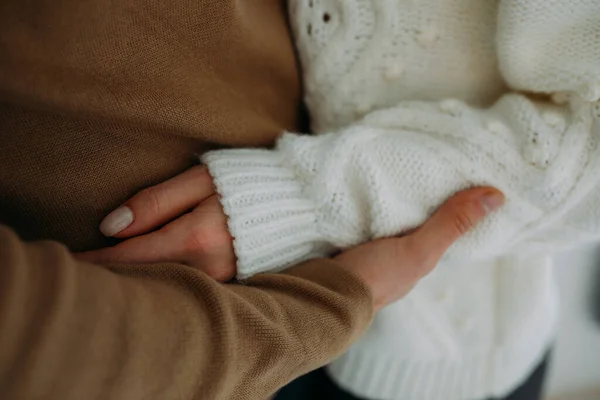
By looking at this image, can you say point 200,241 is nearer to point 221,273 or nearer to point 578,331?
point 221,273

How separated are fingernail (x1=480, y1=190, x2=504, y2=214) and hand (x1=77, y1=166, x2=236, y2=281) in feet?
0.79

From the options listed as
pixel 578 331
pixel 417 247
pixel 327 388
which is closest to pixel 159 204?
pixel 417 247

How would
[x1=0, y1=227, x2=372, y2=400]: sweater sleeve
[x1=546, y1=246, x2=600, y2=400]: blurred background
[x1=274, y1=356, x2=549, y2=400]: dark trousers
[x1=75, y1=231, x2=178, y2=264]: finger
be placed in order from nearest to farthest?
[x1=0, y1=227, x2=372, y2=400]: sweater sleeve
[x1=75, y1=231, x2=178, y2=264]: finger
[x1=274, y1=356, x2=549, y2=400]: dark trousers
[x1=546, y1=246, x2=600, y2=400]: blurred background

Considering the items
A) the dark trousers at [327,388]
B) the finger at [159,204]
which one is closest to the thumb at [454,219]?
the finger at [159,204]

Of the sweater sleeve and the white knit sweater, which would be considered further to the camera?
the white knit sweater

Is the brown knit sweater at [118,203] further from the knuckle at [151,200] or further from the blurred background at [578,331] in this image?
the blurred background at [578,331]

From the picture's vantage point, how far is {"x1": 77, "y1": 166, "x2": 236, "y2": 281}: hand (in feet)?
1.43

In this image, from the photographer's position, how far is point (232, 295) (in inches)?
15.5

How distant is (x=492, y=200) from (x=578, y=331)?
0.87 meters

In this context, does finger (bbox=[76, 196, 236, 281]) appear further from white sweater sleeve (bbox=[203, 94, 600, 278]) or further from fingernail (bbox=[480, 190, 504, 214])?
fingernail (bbox=[480, 190, 504, 214])

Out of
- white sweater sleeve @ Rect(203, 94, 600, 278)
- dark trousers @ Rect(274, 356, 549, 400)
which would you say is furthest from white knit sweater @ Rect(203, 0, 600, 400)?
dark trousers @ Rect(274, 356, 549, 400)

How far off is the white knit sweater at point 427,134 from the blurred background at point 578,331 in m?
0.59

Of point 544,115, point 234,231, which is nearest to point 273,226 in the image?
point 234,231

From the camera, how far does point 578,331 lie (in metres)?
1.20
